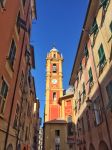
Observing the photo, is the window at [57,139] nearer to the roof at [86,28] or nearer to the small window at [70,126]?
the small window at [70,126]

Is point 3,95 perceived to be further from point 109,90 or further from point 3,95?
point 109,90

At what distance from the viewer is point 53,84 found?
155 ft

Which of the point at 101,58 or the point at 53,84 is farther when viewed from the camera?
the point at 53,84

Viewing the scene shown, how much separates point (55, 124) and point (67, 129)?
3.20 m

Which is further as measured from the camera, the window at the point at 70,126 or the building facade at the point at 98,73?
the window at the point at 70,126

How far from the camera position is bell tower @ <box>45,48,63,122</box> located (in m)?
42.4

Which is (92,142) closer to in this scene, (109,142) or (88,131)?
(88,131)

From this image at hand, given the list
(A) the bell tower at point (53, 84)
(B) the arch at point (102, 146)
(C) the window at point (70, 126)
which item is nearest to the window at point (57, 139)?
(C) the window at point (70, 126)

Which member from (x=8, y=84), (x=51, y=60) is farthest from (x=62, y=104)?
(x=8, y=84)

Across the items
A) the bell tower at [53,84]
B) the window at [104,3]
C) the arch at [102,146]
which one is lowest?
the arch at [102,146]

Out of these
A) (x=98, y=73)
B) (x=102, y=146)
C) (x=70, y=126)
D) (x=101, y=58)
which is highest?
(x=101, y=58)

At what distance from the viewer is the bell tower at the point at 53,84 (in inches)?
1668

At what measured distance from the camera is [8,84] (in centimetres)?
1086

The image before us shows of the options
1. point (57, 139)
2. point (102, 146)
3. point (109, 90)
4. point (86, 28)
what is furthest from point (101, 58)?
point (57, 139)
